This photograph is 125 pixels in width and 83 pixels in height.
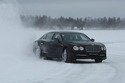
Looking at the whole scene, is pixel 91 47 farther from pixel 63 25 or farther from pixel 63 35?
pixel 63 25

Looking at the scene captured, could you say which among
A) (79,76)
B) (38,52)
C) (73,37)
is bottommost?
(38,52)

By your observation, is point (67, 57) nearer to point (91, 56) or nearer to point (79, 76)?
point (91, 56)

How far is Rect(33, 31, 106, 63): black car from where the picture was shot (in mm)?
18625

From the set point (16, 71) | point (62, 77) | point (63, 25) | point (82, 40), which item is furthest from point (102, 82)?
point (63, 25)

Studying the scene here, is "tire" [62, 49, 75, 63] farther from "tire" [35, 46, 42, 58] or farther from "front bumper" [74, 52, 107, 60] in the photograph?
"tire" [35, 46, 42, 58]

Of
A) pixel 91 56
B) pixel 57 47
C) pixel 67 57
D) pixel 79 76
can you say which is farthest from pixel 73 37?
pixel 79 76

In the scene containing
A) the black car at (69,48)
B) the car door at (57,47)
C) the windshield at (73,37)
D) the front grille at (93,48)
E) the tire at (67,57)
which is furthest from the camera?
the windshield at (73,37)

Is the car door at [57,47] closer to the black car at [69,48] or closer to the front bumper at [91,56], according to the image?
the black car at [69,48]

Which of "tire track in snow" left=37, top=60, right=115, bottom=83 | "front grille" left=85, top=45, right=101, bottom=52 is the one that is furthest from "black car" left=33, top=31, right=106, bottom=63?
"tire track in snow" left=37, top=60, right=115, bottom=83

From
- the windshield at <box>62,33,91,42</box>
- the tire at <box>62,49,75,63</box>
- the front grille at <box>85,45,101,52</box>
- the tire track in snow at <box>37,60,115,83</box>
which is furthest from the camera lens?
the windshield at <box>62,33,91,42</box>

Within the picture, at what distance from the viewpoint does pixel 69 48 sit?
61.2 feet

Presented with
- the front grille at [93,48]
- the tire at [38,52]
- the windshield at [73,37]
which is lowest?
the tire at [38,52]

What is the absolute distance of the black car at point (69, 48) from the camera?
18.6 metres

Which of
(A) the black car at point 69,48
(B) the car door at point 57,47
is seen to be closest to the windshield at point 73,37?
(A) the black car at point 69,48
